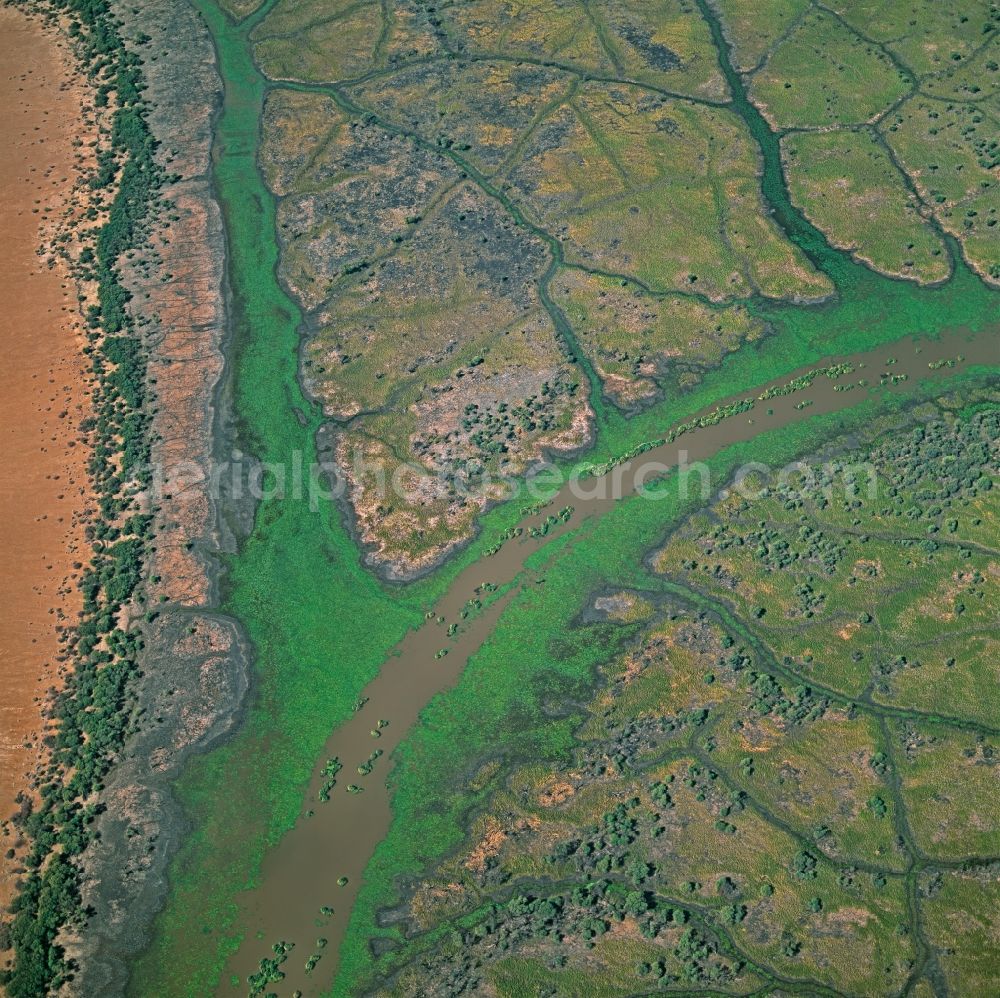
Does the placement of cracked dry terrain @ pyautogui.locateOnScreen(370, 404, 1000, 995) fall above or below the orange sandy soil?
below

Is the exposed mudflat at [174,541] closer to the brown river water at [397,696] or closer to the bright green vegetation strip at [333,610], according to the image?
the bright green vegetation strip at [333,610]

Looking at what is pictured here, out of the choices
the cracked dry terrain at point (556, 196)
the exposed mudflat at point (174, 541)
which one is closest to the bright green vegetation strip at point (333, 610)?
the exposed mudflat at point (174, 541)

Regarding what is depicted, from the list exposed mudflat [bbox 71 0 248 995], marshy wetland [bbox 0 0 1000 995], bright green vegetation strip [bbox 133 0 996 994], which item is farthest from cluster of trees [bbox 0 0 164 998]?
bright green vegetation strip [bbox 133 0 996 994]

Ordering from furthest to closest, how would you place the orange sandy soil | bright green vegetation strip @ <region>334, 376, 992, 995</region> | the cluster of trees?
the orange sandy soil < bright green vegetation strip @ <region>334, 376, 992, 995</region> < the cluster of trees

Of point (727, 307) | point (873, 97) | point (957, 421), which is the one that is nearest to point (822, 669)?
point (957, 421)

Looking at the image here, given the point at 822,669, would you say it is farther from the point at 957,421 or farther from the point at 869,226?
the point at 869,226

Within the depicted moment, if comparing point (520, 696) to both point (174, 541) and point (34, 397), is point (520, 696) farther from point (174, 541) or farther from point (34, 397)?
point (34, 397)

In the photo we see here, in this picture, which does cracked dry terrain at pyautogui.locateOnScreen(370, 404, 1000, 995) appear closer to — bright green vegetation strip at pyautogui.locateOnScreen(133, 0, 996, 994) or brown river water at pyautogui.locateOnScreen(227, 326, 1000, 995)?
bright green vegetation strip at pyautogui.locateOnScreen(133, 0, 996, 994)

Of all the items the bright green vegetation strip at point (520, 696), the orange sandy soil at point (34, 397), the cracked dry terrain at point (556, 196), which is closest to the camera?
the bright green vegetation strip at point (520, 696)
